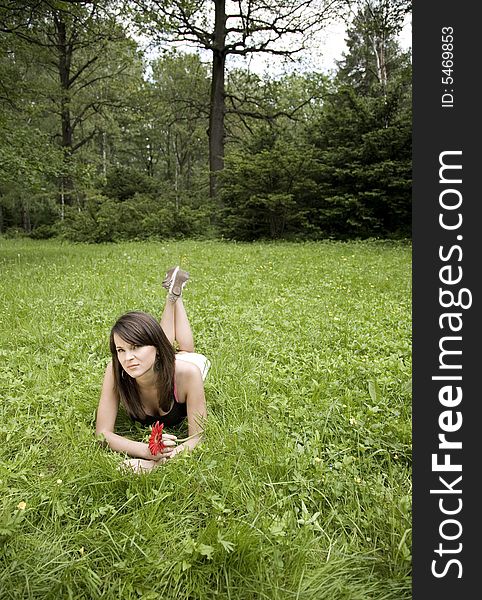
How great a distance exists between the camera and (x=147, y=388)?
288cm

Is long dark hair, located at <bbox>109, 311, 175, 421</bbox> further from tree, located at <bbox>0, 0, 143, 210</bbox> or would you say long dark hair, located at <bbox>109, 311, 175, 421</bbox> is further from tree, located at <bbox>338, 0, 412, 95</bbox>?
tree, located at <bbox>0, 0, 143, 210</bbox>

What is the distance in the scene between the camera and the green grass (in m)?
1.76

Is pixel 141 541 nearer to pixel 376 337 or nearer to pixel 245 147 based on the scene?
pixel 376 337

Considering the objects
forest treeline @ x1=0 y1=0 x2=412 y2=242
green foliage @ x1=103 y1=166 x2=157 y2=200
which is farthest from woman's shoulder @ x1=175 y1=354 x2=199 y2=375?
green foliage @ x1=103 y1=166 x2=157 y2=200

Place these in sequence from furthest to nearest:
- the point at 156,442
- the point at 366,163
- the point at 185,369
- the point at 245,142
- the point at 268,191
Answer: the point at 245,142 → the point at 268,191 → the point at 366,163 → the point at 185,369 → the point at 156,442

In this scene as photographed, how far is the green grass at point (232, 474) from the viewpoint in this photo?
176 centimetres

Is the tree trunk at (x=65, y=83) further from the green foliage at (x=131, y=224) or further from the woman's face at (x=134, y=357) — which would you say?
the woman's face at (x=134, y=357)

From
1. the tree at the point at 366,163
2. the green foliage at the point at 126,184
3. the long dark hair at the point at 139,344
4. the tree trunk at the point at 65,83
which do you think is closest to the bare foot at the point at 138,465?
the long dark hair at the point at 139,344

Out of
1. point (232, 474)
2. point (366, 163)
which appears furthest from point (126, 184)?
point (232, 474)

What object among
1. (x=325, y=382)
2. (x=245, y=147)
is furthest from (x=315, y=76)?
(x=325, y=382)

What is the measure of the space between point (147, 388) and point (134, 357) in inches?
12.1

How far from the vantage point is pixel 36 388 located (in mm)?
3432

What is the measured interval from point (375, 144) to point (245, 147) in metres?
5.25

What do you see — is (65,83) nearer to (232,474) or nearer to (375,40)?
(375,40)
